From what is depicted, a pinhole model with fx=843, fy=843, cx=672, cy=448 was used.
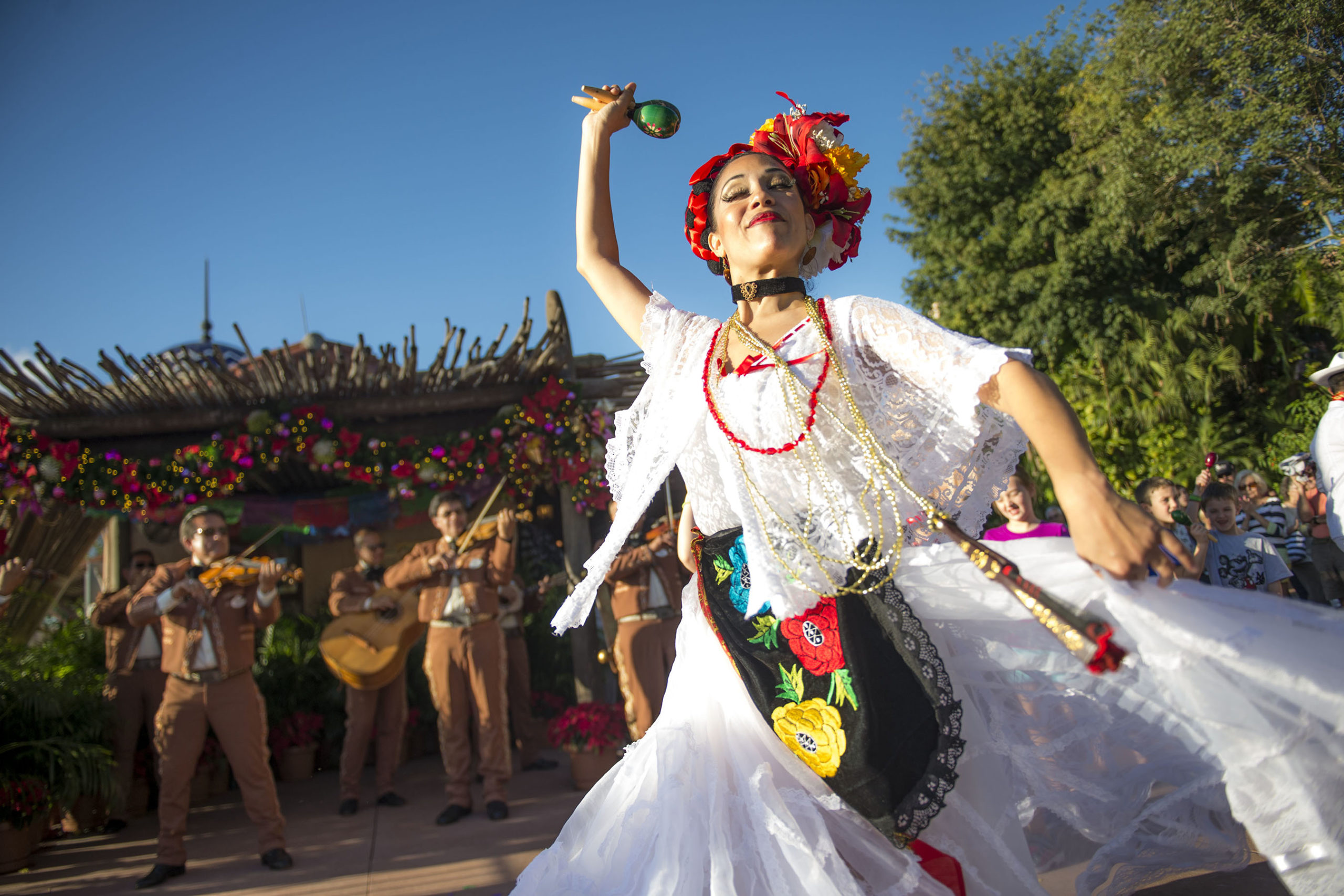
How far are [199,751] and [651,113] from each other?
4276 millimetres

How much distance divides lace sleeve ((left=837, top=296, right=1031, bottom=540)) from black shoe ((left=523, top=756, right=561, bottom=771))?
225 inches

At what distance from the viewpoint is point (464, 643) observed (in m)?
5.77

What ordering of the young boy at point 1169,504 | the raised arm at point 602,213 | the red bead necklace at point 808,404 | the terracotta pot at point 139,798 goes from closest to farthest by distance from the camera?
the red bead necklace at point 808,404
the raised arm at point 602,213
the young boy at point 1169,504
the terracotta pot at point 139,798

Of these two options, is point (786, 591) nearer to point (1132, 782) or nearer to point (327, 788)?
point (1132, 782)

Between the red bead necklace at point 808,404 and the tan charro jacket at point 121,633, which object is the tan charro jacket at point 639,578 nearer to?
the tan charro jacket at point 121,633

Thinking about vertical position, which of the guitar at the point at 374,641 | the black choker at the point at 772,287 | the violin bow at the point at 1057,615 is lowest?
the guitar at the point at 374,641

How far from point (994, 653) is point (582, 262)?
4.57 ft

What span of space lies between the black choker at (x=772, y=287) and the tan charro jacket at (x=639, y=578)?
13.8ft

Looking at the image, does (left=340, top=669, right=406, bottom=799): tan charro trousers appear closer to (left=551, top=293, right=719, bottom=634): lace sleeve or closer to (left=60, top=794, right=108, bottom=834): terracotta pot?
(left=60, top=794, right=108, bottom=834): terracotta pot

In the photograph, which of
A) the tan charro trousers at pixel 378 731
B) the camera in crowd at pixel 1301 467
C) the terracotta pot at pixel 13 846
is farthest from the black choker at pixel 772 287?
the camera in crowd at pixel 1301 467

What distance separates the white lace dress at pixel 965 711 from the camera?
1.41 meters

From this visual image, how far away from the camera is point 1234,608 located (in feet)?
4.80

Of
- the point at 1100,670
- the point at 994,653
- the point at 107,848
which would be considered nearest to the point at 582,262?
the point at 994,653

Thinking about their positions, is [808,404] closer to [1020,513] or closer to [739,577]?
[739,577]
